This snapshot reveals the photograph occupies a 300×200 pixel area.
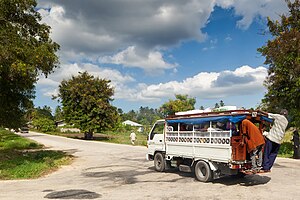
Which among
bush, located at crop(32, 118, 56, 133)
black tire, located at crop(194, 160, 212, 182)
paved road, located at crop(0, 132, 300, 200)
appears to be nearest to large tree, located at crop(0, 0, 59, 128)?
paved road, located at crop(0, 132, 300, 200)

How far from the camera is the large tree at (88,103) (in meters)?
41.8

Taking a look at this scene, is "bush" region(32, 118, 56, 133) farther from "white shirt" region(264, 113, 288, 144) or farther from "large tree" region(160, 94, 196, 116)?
"white shirt" region(264, 113, 288, 144)

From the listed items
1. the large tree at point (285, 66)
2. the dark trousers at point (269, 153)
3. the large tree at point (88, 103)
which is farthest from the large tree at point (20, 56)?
the large tree at point (88, 103)

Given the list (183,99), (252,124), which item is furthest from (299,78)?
(183,99)

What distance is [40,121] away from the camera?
8125cm

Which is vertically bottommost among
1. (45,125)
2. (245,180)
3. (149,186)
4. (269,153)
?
(149,186)

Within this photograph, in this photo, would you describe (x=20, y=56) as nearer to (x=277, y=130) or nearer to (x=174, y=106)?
(x=277, y=130)

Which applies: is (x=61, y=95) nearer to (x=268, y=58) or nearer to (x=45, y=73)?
(x=45, y=73)

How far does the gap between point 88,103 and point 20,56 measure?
A: 27.1 meters

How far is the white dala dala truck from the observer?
10.4 meters

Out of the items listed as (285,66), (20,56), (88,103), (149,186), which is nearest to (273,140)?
(149,186)

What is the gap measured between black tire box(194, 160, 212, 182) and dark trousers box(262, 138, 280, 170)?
2.00m

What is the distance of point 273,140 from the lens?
35.8ft

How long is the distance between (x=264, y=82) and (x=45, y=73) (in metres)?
14.8
